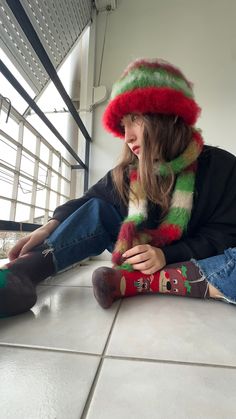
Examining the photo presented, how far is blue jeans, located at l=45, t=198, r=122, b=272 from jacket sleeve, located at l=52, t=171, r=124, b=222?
0.03 metres

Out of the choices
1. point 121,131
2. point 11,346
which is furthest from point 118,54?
point 11,346

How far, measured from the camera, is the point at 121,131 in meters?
0.84

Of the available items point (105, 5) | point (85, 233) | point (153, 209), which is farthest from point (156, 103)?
point (105, 5)

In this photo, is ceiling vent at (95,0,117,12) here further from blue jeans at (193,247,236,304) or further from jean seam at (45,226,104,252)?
blue jeans at (193,247,236,304)

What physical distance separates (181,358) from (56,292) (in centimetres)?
40

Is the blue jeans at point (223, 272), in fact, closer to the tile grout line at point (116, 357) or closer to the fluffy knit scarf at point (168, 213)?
the fluffy knit scarf at point (168, 213)

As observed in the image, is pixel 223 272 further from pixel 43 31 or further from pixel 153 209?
pixel 43 31

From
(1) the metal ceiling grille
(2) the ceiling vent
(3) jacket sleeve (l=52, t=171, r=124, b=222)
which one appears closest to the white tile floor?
(3) jacket sleeve (l=52, t=171, r=124, b=222)

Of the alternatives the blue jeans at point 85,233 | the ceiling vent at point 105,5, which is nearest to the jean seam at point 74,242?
the blue jeans at point 85,233

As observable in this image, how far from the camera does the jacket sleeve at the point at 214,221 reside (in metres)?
0.62

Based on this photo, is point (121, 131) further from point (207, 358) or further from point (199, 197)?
point (207, 358)

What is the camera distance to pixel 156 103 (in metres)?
0.68

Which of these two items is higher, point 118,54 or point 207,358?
point 118,54

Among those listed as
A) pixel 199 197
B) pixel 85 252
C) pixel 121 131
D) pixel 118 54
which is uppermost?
pixel 118 54
